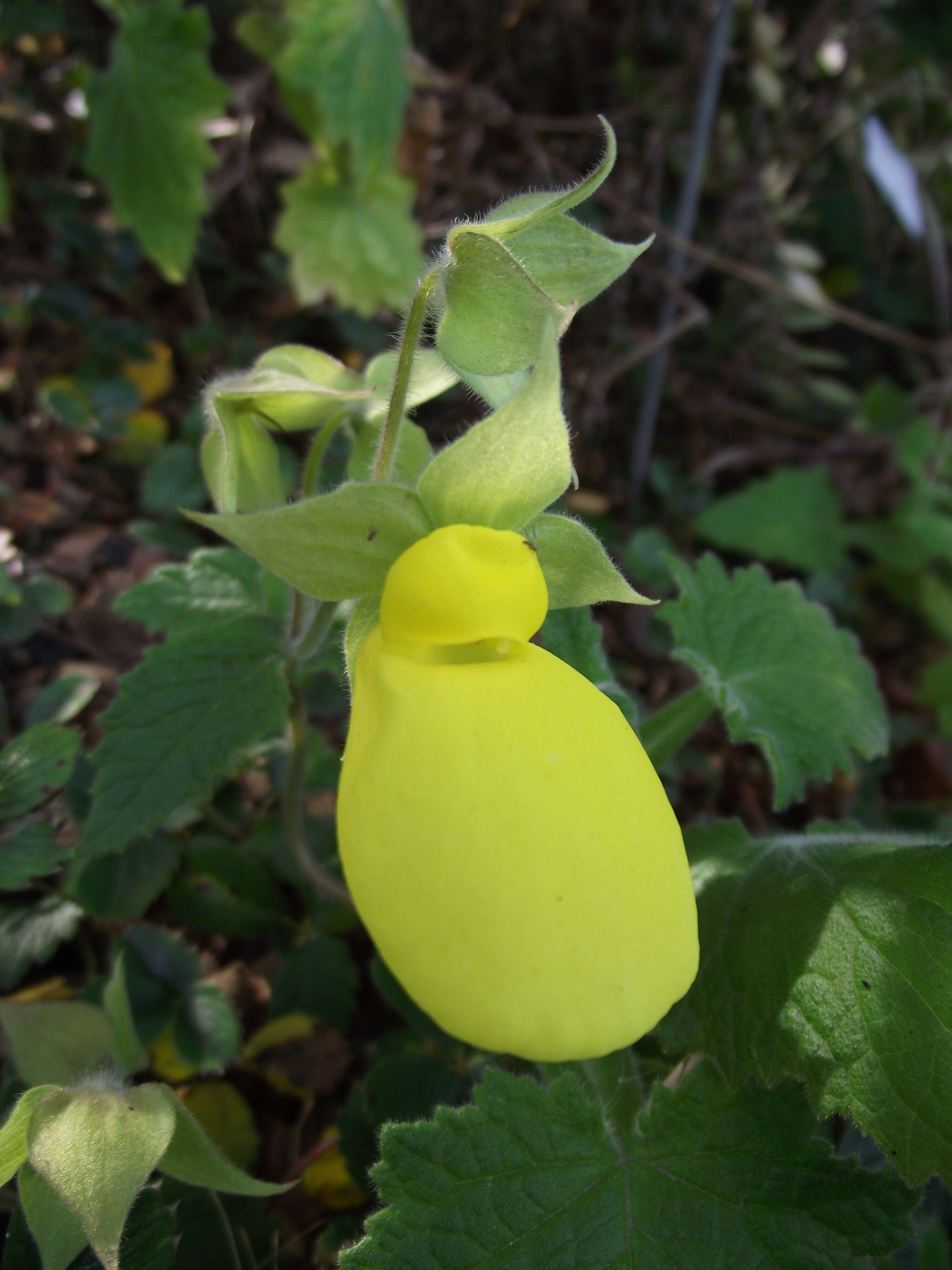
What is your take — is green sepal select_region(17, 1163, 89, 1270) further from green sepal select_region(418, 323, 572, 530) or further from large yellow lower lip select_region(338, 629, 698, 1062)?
green sepal select_region(418, 323, 572, 530)

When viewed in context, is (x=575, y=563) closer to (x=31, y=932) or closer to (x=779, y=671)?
(x=779, y=671)

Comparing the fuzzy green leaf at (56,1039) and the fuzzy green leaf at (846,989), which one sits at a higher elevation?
the fuzzy green leaf at (846,989)

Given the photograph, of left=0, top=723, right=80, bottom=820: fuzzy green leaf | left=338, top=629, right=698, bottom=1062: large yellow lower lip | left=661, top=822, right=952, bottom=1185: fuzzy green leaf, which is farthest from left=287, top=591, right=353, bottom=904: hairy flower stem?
left=661, top=822, right=952, bottom=1185: fuzzy green leaf

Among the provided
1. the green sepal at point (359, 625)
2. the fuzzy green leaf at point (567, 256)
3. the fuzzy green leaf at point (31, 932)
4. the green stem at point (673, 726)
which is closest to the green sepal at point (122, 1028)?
the fuzzy green leaf at point (31, 932)

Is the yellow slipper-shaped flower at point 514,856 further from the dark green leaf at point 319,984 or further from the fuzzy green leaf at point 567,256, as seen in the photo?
the dark green leaf at point 319,984

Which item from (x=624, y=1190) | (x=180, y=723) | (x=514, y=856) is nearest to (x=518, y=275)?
(x=514, y=856)

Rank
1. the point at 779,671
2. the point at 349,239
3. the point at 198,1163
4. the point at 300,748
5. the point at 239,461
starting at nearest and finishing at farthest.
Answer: the point at 198,1163 < the point at 239,461 < the point at 300,748 < the point at 779,671 < the point at 349,239

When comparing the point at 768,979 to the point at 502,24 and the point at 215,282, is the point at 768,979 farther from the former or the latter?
the point at 502,24
